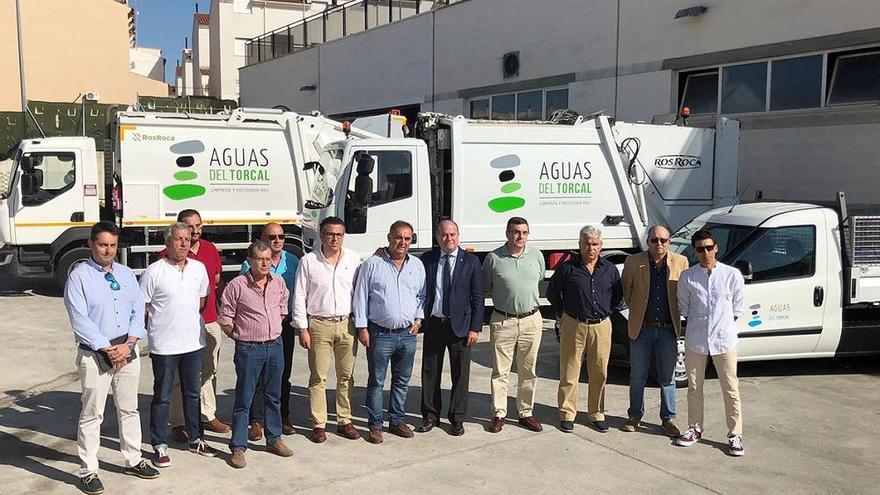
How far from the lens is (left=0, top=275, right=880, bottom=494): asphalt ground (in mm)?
4871

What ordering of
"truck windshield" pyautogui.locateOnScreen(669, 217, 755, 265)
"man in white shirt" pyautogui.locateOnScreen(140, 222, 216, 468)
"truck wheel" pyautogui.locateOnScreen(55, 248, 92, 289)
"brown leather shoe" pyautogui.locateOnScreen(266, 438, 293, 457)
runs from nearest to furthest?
"man in white shirt" pyautogui.locateOnScreen(140, 222, 216, 468) → "brown leather shoe" pyautogui.locateOnScreen(266, 438, 293, 457) → "truck windshield" pyautogui.locateOnScreen(669, 217, 755, 265) → "truck wheel" pyautogui.locateOnScreen(55, 248, 92, 289)

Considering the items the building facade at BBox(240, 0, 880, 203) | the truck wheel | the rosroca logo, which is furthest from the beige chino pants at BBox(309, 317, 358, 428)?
the building facade at BBox(240, 0, 880, 203)

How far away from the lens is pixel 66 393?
709 centimetres

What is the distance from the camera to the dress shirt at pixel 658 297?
19.2ft

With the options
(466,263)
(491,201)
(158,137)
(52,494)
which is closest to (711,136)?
(491,201)

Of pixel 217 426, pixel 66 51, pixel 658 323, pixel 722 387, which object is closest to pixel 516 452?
pixel 658 323

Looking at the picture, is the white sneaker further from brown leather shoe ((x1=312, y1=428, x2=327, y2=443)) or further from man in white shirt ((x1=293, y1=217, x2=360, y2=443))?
brown leather shoe ((x1=312, y1=428, x2=327, y2=443))

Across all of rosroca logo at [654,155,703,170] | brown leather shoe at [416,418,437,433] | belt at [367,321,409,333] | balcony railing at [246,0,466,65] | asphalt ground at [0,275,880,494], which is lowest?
asphalt ground at [0,275,880,494]

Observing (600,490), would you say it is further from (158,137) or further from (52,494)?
(158,137)

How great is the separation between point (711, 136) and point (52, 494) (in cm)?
1041

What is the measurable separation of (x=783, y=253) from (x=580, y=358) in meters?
2.84

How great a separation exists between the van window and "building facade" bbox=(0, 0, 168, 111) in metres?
34.2

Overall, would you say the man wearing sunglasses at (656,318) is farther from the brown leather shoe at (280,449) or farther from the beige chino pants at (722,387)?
the brown leather shoe at (280,449)

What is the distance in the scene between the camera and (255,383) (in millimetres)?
5262
